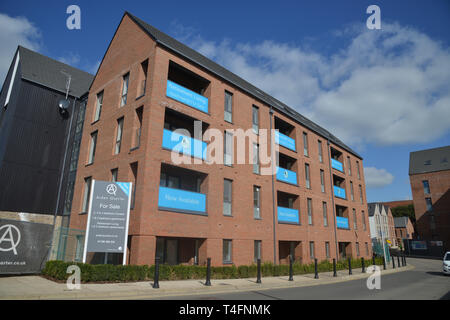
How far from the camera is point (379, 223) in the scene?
6394 cm

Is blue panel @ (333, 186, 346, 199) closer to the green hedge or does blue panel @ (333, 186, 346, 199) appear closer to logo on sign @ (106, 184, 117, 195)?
the green hedge

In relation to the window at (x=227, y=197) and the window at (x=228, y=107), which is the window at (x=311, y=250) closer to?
the window at (x=227, y=197)

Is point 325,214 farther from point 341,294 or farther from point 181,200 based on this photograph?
point 341,294

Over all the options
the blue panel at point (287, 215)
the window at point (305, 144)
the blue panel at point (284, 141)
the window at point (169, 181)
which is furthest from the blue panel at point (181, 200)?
the window at point (305, 144)

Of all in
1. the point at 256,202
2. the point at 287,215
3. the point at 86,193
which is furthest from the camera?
the point at 287,215

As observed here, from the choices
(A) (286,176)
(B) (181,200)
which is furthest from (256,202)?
(B) (181,200)

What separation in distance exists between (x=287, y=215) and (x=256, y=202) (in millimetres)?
3701

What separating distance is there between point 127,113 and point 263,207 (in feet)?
34.8

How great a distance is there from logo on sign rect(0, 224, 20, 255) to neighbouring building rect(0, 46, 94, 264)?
7914 millimetres

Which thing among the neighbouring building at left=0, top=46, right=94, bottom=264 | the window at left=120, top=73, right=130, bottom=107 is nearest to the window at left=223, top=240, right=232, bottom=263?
the window at left=120, top=73, right=130, bottom=107

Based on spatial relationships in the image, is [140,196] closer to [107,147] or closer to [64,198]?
[107,147]

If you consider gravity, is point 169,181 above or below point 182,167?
below

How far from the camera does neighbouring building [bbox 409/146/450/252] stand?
5172 cm

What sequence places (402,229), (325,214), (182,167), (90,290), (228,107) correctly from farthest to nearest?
(402,229)
(325,214)
(228,107)
(182,167)
(90,290)
